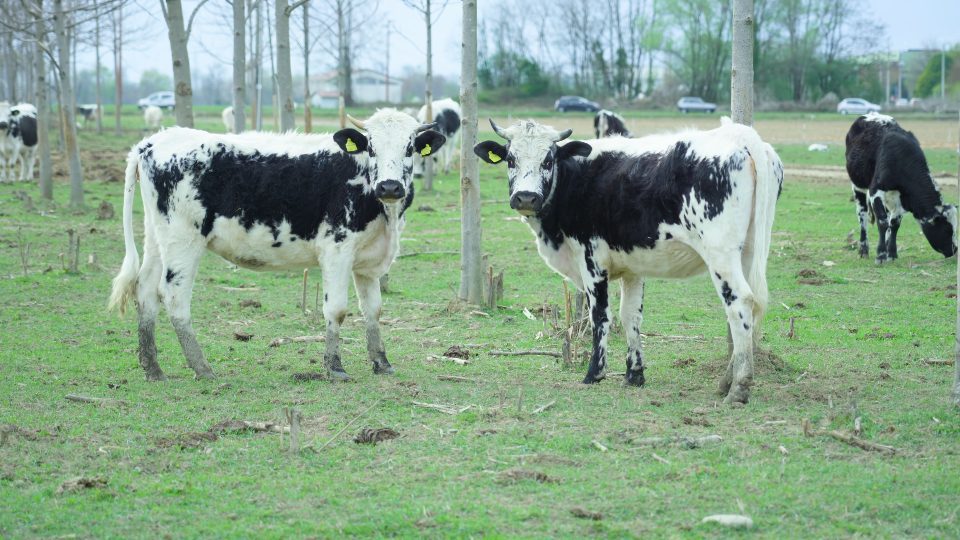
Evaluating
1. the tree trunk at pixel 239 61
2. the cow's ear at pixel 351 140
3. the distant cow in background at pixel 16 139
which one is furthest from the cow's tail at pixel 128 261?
→ the distant cow in background at pixel 16 139

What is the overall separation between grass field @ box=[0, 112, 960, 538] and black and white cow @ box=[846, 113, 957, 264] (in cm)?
150

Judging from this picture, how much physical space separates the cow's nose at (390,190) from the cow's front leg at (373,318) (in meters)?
1.20

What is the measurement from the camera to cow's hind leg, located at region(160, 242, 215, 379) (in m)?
9.80

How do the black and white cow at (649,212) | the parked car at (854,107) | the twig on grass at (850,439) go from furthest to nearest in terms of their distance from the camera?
1. the parked car at (854,107)
2. the black and white cow at (649,212)
3. the twig on grass at (850,439)

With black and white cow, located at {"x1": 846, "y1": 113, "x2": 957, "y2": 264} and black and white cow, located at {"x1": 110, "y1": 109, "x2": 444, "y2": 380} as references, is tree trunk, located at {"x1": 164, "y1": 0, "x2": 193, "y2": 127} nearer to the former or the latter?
black and white cow, located at {"x1": 110, "y1": 109, "x2": 444, "y2": 380}

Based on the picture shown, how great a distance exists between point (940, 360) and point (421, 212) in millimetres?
14905

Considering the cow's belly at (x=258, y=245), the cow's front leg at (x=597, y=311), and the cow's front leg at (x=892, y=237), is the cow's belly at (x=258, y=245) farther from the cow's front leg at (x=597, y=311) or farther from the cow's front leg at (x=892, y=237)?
the cow's front leg at (x=892, y=237)

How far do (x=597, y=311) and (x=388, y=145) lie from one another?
2477 millimetres

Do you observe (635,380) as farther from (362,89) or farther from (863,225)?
(362,89)

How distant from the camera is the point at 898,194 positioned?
16.5 meters

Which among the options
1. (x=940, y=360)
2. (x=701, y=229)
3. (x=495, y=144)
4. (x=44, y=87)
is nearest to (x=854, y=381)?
(x=940, y=360)

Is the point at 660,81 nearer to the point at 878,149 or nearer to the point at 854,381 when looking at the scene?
the point at 878,149

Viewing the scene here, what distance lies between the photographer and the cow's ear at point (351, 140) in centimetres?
963

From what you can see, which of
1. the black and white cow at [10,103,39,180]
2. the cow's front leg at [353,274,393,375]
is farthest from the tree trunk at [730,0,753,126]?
the black and white cow at [10,103,39,180]
